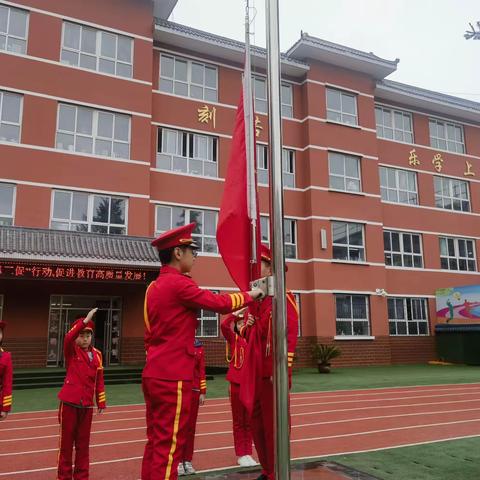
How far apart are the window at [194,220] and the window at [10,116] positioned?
4.82 metres

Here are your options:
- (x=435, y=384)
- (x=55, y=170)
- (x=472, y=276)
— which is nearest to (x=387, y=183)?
(x=472, y=276)

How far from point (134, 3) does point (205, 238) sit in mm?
8186

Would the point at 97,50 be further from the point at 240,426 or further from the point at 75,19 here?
the point at 240,426

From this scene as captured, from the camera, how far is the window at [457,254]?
21109 millimetres

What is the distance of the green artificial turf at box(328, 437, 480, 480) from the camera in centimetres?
442

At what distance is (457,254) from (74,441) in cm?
2051

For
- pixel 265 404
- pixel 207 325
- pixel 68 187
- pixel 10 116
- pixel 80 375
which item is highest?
pixel 10 116

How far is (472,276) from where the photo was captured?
21.4m

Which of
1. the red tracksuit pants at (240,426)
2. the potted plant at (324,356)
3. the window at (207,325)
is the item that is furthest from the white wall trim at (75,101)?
the red tracksuit pants at (240,426)

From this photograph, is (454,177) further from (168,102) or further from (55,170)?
(55,170)

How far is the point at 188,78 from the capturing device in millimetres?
17609

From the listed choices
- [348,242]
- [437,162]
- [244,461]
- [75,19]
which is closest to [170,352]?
[244,461]

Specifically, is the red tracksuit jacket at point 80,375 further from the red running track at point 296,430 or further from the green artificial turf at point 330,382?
the green artificial turf at point 330,382

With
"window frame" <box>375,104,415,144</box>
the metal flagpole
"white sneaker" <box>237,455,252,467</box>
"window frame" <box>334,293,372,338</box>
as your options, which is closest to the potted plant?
"window frame" <box>334,293,372,338</box>
